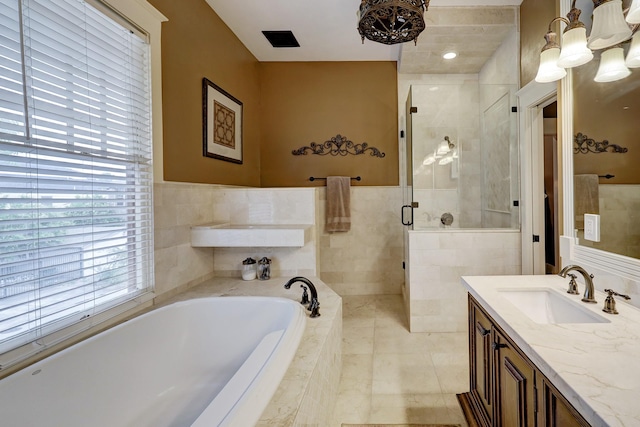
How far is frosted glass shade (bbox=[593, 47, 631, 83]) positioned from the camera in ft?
4.16

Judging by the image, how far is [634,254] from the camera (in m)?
1.22

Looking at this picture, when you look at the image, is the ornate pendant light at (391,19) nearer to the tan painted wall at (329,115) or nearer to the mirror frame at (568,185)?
the mirror frame at (568,185)

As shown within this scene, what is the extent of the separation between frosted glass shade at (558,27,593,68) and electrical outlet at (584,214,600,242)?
2.49 feet

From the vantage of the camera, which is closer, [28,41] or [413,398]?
[28,41]

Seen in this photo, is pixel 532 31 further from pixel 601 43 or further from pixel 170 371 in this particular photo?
pixel 170 371

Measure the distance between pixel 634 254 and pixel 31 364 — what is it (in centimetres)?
250

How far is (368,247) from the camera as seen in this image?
3582 mm

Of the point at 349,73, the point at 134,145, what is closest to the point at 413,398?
the point at 134,145

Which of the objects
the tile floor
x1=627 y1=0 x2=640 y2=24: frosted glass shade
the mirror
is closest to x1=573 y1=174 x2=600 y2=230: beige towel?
the mirror

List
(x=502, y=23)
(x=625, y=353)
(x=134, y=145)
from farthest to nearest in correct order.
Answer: (x=502, y=23), (x=134, y=145), (x=625, y=353)

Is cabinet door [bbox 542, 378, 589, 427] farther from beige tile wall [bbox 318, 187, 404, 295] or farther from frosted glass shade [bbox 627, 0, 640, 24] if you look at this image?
beige tile wall [bbox 318, 187, 404, 295]

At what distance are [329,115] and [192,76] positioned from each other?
69.8 inches

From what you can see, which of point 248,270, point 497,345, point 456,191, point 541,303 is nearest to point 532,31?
point 456,191

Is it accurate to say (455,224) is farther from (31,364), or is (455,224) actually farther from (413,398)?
(31,364)
